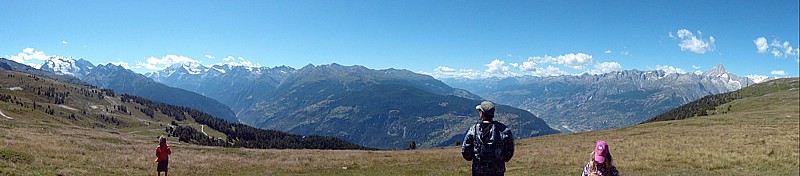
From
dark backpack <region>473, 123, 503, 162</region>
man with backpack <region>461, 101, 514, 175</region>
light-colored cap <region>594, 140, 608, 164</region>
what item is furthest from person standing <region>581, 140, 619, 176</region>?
dark backpack <region>473, 123, 503, 162</region>

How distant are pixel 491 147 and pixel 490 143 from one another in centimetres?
11

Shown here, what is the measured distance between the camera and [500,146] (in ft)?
35.1

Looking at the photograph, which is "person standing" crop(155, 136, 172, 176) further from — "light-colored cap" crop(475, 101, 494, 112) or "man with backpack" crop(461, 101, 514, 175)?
"light-colored cap" crop(475, 101, 494, 112)

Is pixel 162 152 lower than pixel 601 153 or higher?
lower

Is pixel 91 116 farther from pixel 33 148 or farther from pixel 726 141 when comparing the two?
pixel 726 141

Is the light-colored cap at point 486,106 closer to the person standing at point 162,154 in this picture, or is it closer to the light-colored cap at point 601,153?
the light-colored cap at point 601,153

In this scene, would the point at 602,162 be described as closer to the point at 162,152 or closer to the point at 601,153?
the point at 601,153

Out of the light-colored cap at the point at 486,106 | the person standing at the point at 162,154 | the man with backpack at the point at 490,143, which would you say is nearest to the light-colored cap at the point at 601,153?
the man with backpack at the point at 490,143

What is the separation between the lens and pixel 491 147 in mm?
10664

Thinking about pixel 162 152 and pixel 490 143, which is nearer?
pixel 490 143

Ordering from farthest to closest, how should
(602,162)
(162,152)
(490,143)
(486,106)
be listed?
1. (162,152)
2. (486,106)
3. (490,143)
4. (602,162)

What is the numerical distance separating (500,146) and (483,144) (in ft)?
1.37

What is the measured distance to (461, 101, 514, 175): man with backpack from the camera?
10688mm

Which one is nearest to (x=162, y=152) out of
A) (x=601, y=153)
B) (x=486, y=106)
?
(x=486, y=106)
